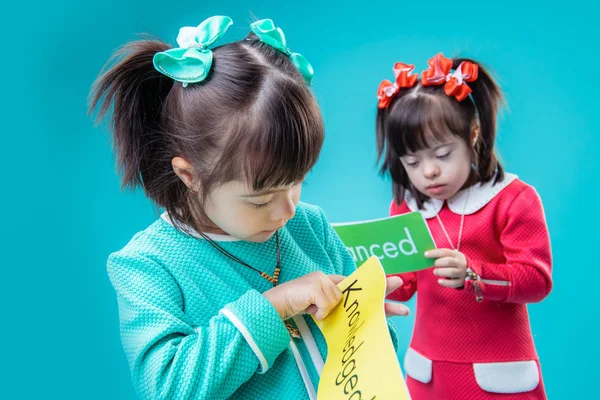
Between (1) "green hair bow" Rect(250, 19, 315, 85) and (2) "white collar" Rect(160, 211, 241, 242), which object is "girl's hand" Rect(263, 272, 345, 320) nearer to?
(2) "white collar" Rect(160, 211, 241, 242)

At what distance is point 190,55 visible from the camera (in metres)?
0.74

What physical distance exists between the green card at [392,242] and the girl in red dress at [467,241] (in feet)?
0.10

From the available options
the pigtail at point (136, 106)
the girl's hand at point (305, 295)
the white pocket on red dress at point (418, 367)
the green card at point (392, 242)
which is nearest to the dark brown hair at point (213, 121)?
the pigtail at point (136, 106)

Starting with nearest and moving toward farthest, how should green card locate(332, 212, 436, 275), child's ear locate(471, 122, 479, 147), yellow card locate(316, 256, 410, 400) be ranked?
yellow card locate(316, 256, 410, 400) < green card locate(332, 212, 436, 275) < child's ear locate(471, 122, 479, 147)

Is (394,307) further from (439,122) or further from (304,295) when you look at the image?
(439,122)

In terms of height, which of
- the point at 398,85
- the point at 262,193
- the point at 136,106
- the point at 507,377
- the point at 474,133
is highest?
the point at 398,85

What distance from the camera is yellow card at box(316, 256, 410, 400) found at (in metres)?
0.60

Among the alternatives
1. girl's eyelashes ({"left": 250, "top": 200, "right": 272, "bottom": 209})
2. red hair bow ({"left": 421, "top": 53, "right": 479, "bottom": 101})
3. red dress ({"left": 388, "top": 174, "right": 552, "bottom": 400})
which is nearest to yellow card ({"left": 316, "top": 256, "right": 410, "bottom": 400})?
girl's eyelashes ({"left": 250, "top": 200, "right": 272, "bottom": 209})

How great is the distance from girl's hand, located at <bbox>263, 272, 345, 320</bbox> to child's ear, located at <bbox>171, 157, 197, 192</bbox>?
151 millimetres

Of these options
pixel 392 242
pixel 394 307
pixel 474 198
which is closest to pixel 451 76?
pixel 474 198

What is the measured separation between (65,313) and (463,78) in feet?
3.28

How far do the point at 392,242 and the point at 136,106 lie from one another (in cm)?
63

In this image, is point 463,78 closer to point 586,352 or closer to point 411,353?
point 411,353

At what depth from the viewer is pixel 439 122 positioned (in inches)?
52.8
